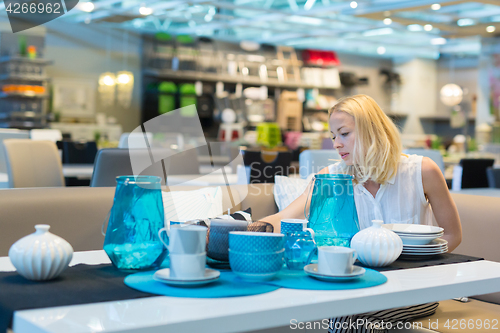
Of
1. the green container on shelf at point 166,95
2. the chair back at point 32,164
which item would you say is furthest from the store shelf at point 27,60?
the chair back at point 32,164

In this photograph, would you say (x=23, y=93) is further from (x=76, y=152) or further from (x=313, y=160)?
(x=313, y=160)

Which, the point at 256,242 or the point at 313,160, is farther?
the point at 313,160

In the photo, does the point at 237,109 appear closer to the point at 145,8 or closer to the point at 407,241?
the point at 145,8

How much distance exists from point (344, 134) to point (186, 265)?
109 centimetres

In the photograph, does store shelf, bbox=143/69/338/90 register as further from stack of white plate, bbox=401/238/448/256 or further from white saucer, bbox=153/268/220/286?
white saucer, bbox=153/268/220/286

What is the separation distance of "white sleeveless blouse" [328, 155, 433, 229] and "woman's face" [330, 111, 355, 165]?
119 mm

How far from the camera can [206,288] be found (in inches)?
38.6

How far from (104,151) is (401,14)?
6455 mm

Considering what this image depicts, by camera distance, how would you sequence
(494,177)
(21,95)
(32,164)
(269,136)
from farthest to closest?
(21,95) → (269,136) → (494,177) → (32,164)

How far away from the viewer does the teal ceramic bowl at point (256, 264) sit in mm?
1030

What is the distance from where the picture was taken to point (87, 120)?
32.3ft

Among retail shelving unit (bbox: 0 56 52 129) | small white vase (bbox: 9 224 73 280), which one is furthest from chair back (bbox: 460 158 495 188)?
retail shelving unit (bbox: 0 56 52 129)

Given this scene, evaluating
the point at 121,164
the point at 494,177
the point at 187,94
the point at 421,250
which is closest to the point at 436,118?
the point at 187,94

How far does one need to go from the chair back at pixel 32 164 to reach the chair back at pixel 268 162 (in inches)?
54.2
